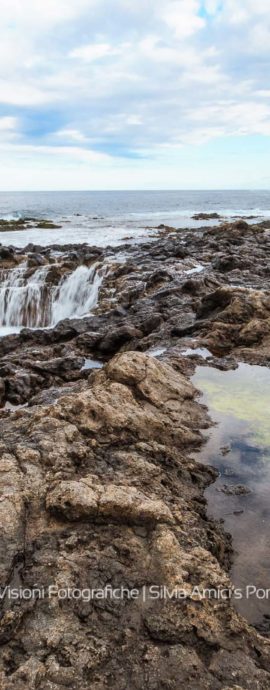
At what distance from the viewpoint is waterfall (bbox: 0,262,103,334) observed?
22.2m

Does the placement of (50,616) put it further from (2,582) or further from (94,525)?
(94,525)

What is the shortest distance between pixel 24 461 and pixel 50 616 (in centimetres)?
206

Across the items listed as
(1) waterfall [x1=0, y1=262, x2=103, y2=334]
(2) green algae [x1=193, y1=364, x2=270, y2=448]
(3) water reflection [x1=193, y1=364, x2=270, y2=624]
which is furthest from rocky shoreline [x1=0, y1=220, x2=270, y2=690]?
(1) waterfall [x1=0, y1=262, x2=103, y2=334]

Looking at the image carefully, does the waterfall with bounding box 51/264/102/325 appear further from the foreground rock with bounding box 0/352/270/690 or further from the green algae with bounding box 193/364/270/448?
the foreground rock with bounding box 0/352/270/690

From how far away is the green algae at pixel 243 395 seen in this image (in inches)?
306

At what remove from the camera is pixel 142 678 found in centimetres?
334

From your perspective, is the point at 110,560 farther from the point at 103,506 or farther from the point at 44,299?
the point at 44,299

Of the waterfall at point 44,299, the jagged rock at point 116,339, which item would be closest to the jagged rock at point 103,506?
the jagged rock at point 116,339

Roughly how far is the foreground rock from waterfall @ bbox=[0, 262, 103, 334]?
15807 mm

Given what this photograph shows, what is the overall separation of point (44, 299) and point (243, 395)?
16065mm

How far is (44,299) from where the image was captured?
23.2 meters

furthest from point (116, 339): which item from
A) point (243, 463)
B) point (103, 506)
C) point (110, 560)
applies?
point (110, 560)

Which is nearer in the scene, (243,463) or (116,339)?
(243,463)

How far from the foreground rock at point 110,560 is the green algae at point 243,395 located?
1.66 meters
